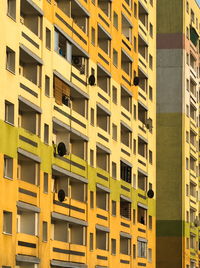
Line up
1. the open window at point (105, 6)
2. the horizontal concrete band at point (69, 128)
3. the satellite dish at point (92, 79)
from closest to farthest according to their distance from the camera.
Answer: the horizontal concrete band at point (69, 128), the satellite dish at point (92, 79), the open window at point (105, 6)

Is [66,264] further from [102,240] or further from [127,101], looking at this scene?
[127,101]

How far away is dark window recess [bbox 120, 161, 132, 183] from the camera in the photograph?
83.4 m

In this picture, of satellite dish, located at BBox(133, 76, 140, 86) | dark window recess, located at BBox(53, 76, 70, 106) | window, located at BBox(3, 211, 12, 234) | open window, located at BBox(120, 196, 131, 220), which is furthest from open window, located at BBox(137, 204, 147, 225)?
window, located at BBox(3, 211, 12, 234)

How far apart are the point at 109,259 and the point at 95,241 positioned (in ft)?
14.4

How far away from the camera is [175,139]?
109 meters

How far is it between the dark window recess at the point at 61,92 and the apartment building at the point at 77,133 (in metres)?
0.07

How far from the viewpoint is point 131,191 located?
86125 millimetres

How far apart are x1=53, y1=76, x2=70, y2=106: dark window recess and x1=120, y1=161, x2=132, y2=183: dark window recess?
15838 millimetres

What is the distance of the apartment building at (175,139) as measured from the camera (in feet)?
354

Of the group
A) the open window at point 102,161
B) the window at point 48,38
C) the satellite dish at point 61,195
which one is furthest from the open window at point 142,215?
the window at point 48,38

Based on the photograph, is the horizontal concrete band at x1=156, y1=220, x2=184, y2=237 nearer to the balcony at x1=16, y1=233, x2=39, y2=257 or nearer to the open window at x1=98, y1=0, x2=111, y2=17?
the open window at x1=98, y1=0, x2=111, y2=17

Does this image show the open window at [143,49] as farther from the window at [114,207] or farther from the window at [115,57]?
the window at [114,207]

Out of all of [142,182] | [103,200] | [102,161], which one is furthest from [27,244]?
[142,182]

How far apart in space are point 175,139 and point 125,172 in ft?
84.9
